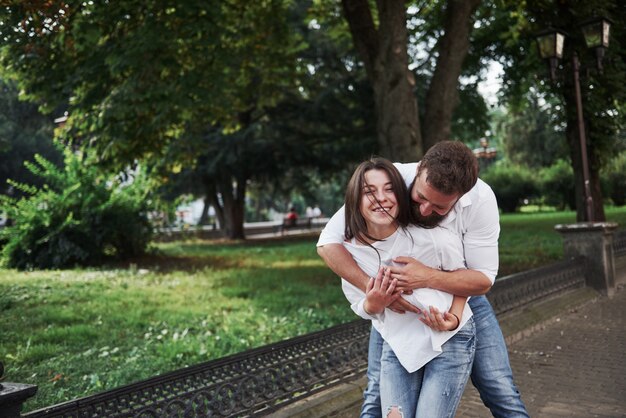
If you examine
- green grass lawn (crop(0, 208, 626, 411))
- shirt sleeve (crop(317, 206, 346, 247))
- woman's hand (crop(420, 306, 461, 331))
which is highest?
shirt sleeve (crop(317, 206, 346, 247))

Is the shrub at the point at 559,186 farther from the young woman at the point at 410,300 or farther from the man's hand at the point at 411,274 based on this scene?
the man's hand at the point at 411,274

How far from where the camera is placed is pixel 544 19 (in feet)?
41.7

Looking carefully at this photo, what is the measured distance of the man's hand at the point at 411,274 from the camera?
2.11 meters

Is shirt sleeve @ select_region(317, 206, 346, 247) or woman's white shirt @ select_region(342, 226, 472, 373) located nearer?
woman's white shirt @ select_region(342, 226, 472, 373)

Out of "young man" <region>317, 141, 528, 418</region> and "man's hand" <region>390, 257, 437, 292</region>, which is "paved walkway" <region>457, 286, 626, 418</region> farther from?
"man's hand" <region>390, 257, 437, 292</region>

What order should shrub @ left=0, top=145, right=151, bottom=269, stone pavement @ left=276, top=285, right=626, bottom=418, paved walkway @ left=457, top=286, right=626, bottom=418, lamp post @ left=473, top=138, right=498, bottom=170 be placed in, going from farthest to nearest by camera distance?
lamp post @ left=473, top=138, right=498, bottom=170
shrub @ left=0, top=145, right=151, bottom=269
paved walkway @ left=457, top=286, right=626, bottom=418
stone pavement @ left=276, top=285, right=626, bottom=418

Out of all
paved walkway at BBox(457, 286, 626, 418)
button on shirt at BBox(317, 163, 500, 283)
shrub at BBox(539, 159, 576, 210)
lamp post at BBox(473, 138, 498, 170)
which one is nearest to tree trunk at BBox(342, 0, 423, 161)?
paved walkway at BBox(457, 286, 626, 418)

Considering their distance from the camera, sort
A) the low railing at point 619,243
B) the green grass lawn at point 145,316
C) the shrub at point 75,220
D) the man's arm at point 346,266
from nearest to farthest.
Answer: the man's arm at point 346,266
the green grass lawn at point 145,316
the low railing at point 619,243
the shrub at point 75,220

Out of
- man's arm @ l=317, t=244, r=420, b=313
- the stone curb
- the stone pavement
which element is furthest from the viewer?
the stone pavement

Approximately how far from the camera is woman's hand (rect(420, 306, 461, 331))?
2127 millimetres

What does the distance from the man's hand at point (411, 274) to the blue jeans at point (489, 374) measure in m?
0.54

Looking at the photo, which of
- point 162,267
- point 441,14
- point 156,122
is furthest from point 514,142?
point 156,122

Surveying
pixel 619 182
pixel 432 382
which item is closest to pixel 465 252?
pixel 432 382

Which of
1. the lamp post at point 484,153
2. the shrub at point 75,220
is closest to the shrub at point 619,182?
the lamp post at point 484,153
